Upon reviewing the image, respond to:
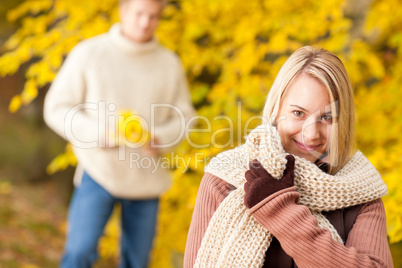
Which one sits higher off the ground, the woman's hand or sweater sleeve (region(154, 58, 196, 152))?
the woman's hand

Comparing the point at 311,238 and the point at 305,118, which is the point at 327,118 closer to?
the point at 305,118

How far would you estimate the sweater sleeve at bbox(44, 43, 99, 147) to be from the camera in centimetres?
292

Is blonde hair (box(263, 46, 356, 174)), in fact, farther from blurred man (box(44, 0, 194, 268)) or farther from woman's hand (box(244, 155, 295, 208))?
blurred man (box(44, 0, 194, 268))

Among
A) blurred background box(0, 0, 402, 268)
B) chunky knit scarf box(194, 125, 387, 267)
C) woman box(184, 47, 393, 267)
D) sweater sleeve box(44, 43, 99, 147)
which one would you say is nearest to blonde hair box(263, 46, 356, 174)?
woman box(184, 47, 393, 267)

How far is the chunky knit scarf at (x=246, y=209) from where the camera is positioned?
4.72ft

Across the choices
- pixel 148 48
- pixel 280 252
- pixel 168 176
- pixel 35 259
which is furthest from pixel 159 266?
pixel 280 252

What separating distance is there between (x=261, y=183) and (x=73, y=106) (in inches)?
74.3

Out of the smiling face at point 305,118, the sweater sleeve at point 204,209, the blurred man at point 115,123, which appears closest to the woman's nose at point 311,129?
the smiling face at point 305,118

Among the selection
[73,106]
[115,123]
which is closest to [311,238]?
[115,123]

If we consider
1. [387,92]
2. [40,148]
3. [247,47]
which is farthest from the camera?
[40,148]

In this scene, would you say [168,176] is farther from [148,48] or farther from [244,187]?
[244,187]

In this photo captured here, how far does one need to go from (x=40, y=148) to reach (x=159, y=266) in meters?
3.51

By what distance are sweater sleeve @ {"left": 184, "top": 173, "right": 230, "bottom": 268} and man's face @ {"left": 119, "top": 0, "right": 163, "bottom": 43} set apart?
1682mm

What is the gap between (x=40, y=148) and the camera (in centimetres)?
691
